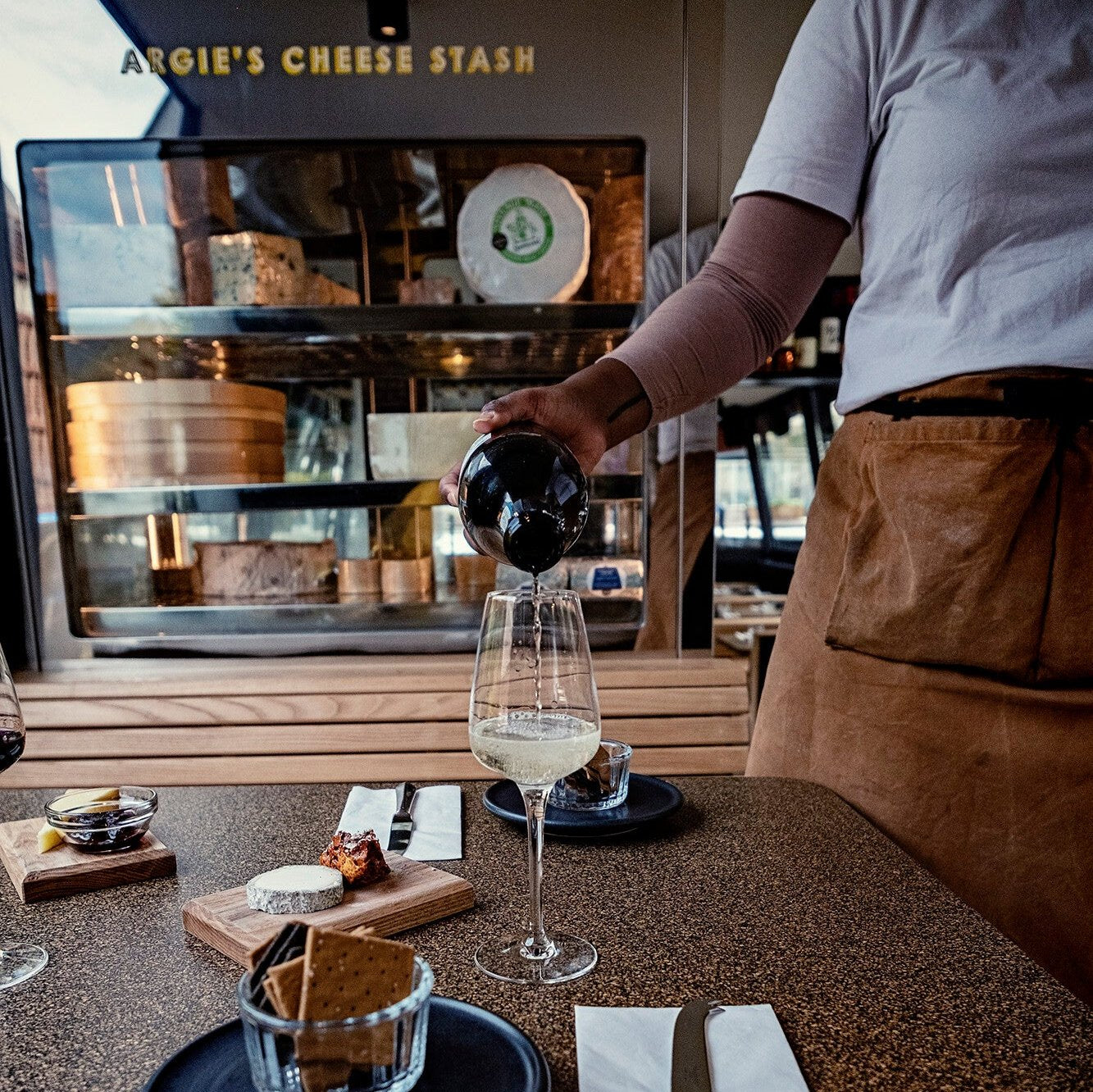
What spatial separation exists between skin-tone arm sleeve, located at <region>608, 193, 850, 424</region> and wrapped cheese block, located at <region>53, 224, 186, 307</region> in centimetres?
151

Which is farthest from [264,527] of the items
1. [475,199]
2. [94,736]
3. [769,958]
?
[769,958]

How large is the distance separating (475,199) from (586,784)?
1.70m

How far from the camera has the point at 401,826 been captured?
3.14ft

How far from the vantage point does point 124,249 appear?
2.20 meters

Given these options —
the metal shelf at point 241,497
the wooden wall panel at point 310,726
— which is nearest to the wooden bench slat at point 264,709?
the wooden wall panel at point 310,726

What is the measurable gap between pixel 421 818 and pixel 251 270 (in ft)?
5.34

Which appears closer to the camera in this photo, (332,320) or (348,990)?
(348,990)

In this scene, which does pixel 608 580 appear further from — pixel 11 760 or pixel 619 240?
pixel 11 760

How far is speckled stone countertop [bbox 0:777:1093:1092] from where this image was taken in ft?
1.87

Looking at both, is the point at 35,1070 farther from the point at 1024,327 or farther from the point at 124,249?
the point at 124,249

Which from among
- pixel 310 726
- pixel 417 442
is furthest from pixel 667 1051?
pixel 417 442

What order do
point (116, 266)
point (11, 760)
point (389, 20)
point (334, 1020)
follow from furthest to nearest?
point (116, 266)
point (389, 20)
point (11, 760)
point (334, 1020)

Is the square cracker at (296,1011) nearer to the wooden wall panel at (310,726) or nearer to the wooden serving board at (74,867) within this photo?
the wooden serving board at (74,867)

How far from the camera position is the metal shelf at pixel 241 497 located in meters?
2.21
